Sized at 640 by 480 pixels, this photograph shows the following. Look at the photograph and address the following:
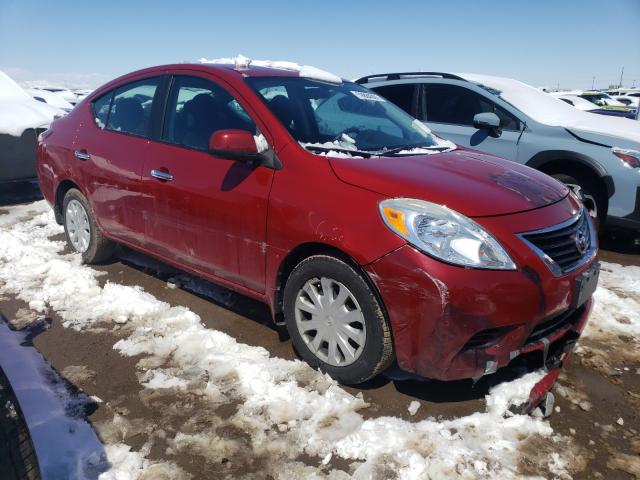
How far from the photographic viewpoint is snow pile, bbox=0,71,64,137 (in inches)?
260

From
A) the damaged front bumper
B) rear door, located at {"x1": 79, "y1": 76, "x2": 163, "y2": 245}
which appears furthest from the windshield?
rear door, located at {"x1": 79, "y1": 76, "x2": 163, "y2": 245}

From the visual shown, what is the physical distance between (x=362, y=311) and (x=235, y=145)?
3.76 ft

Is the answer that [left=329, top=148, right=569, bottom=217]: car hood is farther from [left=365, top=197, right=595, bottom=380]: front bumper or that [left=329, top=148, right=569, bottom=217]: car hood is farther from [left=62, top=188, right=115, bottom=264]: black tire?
[left=62, top=188, right=115, bottom=264]: black tire

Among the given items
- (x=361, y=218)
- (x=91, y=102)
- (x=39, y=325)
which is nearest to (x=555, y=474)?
(x=361, y=218)

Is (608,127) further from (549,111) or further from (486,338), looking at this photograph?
(486,338)

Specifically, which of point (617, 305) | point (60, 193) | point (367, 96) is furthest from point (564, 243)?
point (60, 193)

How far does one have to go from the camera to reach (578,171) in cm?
502

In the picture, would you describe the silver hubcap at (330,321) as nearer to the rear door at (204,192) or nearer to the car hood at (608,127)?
the rear door at (204,192)

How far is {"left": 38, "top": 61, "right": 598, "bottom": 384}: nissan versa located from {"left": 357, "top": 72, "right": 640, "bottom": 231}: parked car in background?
209 cm

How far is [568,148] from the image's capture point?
4.95m

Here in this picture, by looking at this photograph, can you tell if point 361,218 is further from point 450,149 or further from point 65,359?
point 65,359

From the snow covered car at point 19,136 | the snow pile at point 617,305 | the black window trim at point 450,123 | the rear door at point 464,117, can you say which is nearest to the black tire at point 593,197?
the snow pile at point 617,305

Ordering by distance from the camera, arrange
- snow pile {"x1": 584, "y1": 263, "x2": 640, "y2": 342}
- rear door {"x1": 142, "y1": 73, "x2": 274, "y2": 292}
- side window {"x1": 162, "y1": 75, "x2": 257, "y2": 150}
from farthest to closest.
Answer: snow pile {"x1": 584, "y1": 263, "x2": 640, "y2": 342}, side window {"x1": 162, "y1": 75, "x2": 257, "y2": 150}, rear door {"x1": 142, "y1": 73, "x2": 274, "y2": 292}

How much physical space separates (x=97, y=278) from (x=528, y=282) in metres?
3.53
